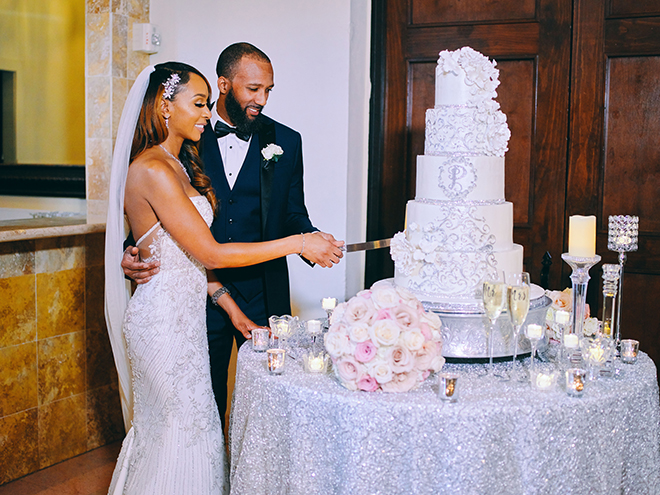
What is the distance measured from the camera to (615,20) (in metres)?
3.54

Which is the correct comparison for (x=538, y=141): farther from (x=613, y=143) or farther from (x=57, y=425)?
(x=57, y=425)

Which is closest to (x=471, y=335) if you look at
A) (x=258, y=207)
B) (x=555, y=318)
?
(x=555, y=318)

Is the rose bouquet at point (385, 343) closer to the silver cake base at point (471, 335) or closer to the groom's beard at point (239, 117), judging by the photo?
the silver cake base at point (471, 335)

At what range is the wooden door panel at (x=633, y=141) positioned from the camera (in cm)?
354

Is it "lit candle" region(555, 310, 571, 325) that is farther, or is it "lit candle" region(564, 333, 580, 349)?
"lit candle" region(555, 310, 571, 325)

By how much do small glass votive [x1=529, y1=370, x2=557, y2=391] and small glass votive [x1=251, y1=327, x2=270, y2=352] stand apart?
0.82 meters

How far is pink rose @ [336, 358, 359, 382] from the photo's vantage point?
5.95 feet

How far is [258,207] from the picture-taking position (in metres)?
2.91

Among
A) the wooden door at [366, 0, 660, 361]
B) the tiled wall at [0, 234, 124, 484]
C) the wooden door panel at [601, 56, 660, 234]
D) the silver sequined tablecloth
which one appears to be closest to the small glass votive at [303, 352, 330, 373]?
the silver sequined tablecloth

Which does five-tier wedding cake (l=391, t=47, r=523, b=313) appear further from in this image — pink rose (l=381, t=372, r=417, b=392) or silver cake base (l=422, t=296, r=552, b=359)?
pink rose (l=381, t=372, r=417, b=392)

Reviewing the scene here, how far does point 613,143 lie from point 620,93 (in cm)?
26

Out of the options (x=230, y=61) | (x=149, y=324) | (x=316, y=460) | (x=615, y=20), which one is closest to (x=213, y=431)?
(x=149, y=324)

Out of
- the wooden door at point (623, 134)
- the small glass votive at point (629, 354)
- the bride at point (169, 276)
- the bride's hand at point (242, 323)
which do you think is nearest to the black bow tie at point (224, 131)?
the bride at point (169, 276)

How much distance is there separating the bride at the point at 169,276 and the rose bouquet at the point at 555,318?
78 cm
